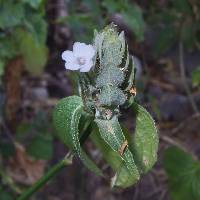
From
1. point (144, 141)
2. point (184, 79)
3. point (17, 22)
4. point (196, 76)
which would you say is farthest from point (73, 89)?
point (184, 79)

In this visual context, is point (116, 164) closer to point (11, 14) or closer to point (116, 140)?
point (116, 140)

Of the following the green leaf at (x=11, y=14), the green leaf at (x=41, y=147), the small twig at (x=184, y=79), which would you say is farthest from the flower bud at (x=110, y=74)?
the small twig at (x=184, y=79)

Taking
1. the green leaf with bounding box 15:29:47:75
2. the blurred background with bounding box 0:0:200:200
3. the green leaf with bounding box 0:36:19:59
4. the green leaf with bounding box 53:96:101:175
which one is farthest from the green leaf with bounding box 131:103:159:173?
the green leaf with bounding box 15:29:47:75

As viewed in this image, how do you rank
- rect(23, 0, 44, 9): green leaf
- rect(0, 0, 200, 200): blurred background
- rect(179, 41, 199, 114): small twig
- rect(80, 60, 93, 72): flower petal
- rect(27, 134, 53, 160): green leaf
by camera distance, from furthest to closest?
1. rect(179, 41, 199, 114): small twig
2. rect(27, 134, 53, 160): green leaf
3. rect(0, 0, 200, 200): blurred background
4. rect(23, 0, 44, 9): green leaf
5. rect(80, 60, 93, 72): flower petal

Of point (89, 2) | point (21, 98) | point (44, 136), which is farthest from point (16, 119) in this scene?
point (89, 2)

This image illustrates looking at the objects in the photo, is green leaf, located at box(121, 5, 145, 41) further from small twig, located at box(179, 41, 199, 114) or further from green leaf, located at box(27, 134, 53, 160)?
small twig, located at box(179, 41, 199, 114)

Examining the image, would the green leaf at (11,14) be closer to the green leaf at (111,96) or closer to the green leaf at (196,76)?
the green leaf at (196,76)

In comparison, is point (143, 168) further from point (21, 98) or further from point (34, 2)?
point (21, 98)
